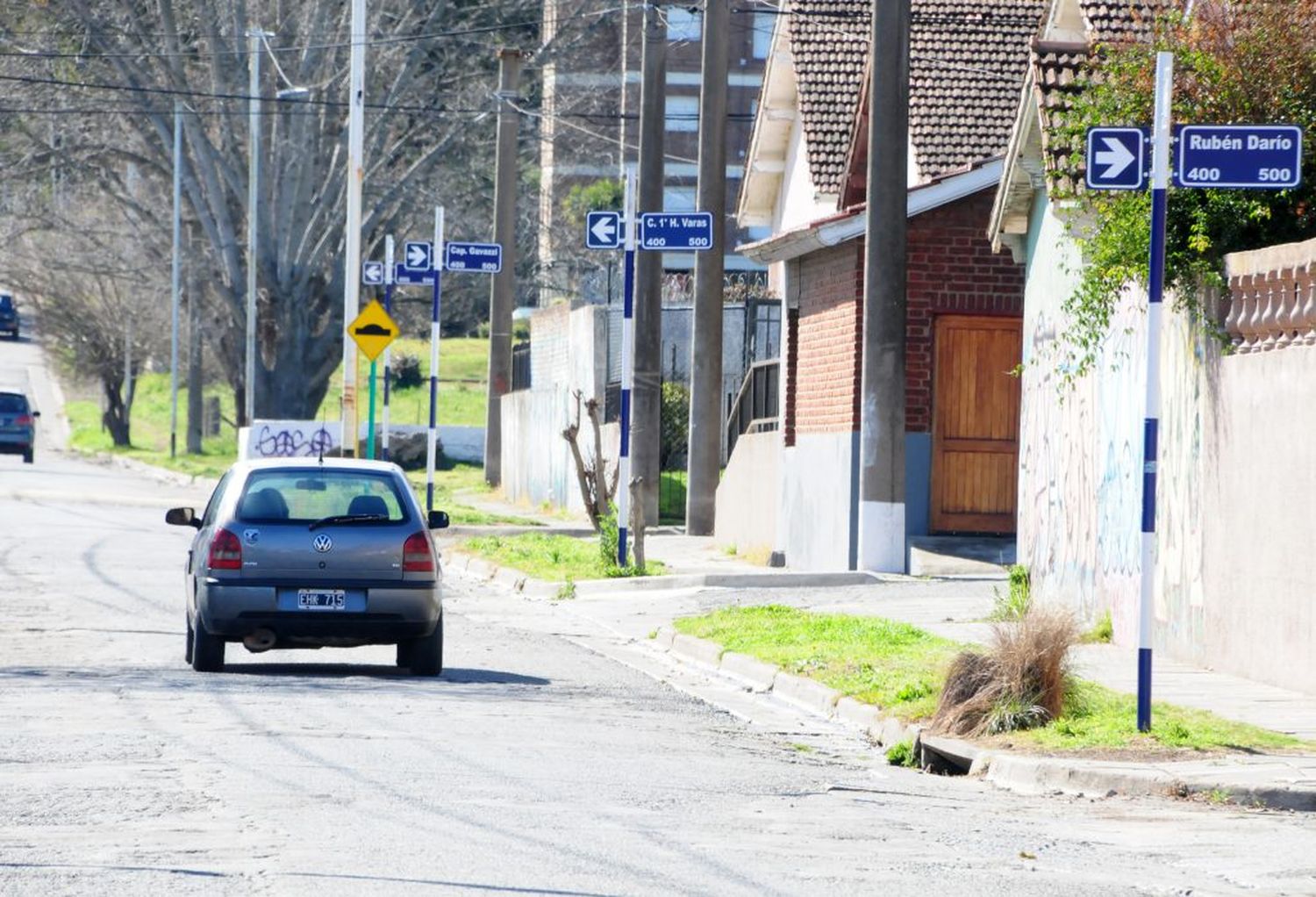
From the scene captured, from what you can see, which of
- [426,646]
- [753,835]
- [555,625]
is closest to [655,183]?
[555,625]

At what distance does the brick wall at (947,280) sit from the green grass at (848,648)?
507cm

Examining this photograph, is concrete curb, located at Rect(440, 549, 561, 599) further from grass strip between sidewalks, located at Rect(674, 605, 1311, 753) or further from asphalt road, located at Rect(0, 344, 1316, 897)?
asphalt road, located at Rect(0, 344, 1316, 897)

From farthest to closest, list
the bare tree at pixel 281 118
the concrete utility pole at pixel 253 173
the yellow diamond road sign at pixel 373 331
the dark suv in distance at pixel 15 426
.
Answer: the dark suv in distance at pixel 15 426 → the concrete utility pole at pixel 253 173 → the bare tree at pixel 281 118 → the yellow diamond road sign at pixel 373 331

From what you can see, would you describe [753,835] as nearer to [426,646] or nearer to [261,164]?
[426,646]

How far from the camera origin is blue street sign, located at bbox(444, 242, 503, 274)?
98.7 feet

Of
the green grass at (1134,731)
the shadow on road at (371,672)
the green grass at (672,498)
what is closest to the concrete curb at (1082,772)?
the green grass at (1134,731)

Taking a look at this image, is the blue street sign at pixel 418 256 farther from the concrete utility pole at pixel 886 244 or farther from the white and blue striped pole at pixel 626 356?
the concrete utility pole at pixel 886 244

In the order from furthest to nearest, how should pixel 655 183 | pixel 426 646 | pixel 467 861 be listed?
pixel 655 183 → pixel 426 646 → pixel 467 861

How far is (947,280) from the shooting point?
2434cm

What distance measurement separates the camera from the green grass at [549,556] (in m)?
24.2

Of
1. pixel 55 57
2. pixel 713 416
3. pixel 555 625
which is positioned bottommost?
pixel 555 625

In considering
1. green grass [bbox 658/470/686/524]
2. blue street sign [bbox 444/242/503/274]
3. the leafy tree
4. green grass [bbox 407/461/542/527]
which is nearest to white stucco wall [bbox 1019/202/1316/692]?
the leafy tree

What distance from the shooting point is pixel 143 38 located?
46000 millimetres

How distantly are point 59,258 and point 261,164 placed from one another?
20184 millimetres
